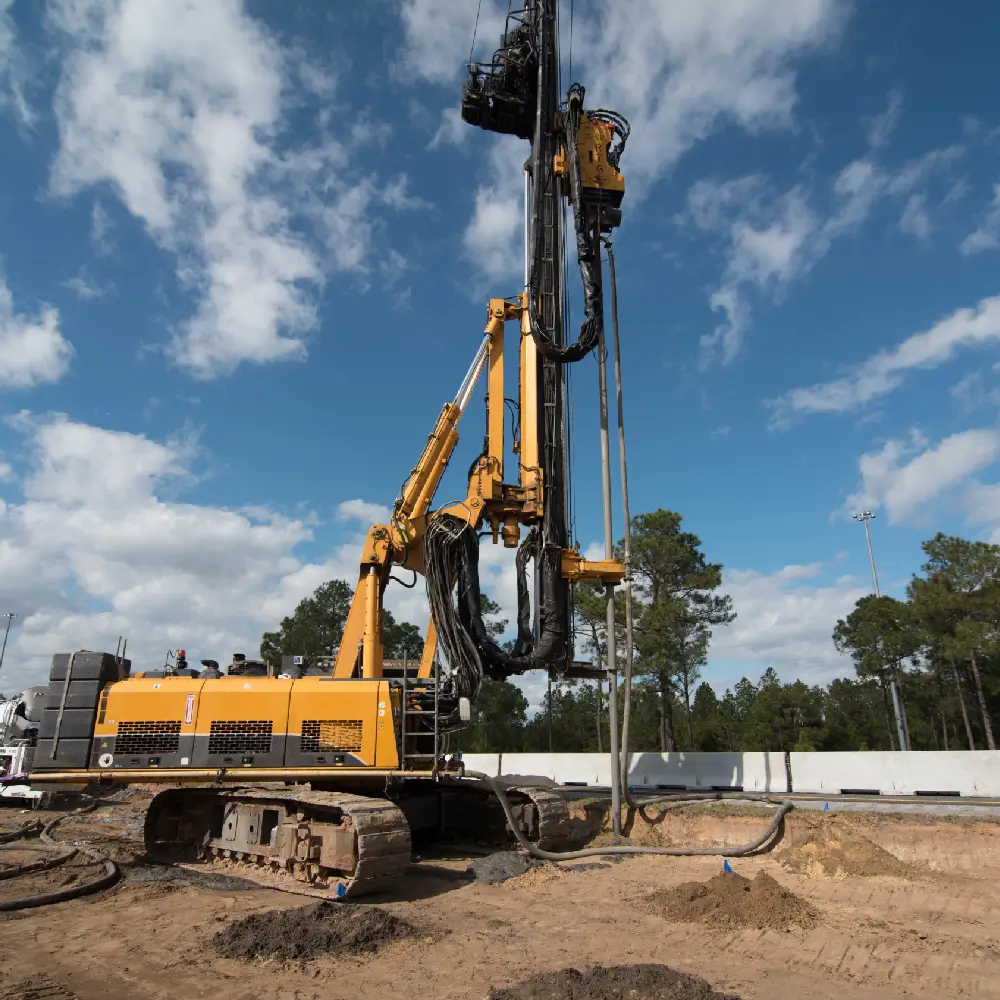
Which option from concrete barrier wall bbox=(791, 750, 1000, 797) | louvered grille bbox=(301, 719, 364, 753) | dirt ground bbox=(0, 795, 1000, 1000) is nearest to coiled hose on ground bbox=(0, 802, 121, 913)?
dirt ground bbox=(0, 795, 1000, 1000)

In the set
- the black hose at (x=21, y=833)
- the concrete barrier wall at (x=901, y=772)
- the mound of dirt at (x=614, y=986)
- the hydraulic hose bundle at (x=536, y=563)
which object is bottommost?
the mound of dirt at (x=614, y=986)

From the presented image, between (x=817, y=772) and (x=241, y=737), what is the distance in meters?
13.2

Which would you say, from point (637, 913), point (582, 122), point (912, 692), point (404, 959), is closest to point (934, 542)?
point (912, 692)

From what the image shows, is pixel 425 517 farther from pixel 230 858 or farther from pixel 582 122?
pixel 582 122

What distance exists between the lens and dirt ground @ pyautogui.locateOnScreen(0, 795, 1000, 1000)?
5.92 metres

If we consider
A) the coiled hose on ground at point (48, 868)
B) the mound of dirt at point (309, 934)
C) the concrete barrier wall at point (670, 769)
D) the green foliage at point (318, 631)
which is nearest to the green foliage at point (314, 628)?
the green foliage at point (318, 631)

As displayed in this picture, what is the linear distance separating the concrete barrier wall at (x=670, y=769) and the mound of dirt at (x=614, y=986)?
43.6 feet

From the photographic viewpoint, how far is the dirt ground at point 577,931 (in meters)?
5.92

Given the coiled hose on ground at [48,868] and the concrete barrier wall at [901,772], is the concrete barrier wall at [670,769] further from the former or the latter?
the coiled hose on ground at [48,868]

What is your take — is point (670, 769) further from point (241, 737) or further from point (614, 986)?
point (614, 986)

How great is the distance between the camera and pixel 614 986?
5.59 meters

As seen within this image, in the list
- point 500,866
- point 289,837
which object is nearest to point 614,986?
point 500,866

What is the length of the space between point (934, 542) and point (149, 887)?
3572 cm

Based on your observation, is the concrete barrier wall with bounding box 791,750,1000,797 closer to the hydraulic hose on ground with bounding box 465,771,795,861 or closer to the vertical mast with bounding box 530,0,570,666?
the hydraulic hose on ground with bounding box 465,771,795,861
